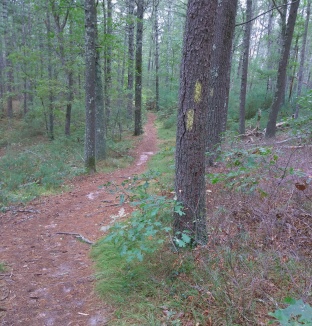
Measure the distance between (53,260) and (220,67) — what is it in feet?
18.6

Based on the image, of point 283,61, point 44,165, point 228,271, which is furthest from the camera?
point 283,61

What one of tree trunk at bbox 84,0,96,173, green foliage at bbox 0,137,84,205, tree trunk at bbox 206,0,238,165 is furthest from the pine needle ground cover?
tree trunk at bbox 84,0,96,173

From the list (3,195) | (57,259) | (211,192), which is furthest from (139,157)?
(57,259)

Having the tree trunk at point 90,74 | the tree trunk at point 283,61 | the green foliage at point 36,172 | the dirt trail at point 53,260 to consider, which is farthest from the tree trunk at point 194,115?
the tree trunk at point 283,61

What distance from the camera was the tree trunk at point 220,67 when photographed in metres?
6.33

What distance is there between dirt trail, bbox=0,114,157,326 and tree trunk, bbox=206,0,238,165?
10.2ft

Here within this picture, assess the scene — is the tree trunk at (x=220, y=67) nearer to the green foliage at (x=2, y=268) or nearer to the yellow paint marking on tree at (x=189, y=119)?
the yellow paint marking on tree at (x=189, y=119)

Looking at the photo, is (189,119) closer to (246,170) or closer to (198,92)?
(198,92)

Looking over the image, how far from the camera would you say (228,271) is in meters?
2.77

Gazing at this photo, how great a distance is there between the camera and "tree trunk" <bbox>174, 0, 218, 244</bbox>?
10.1 feet

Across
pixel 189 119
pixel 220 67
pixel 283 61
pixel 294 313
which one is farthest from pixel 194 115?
pixel 283 61

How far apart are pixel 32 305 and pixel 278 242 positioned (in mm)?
3123

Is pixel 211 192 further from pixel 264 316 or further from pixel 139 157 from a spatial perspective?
pixel 139 157

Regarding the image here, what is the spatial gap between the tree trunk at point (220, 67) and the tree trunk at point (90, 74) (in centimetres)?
411
